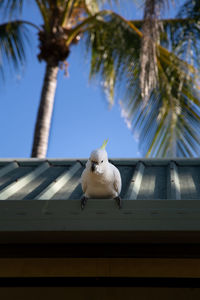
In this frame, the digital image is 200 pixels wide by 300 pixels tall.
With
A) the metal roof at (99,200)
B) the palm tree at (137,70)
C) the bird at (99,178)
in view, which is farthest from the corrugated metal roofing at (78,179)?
the palm tree at (137,70)

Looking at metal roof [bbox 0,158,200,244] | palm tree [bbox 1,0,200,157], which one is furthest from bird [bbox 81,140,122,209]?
palm tree [bbox 1,0,200,157]

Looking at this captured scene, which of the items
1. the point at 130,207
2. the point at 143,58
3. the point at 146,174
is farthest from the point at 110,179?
the point at 143,58

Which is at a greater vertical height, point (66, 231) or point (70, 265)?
point (66, 231)

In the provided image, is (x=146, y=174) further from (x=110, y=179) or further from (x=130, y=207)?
(x=130, y=207)

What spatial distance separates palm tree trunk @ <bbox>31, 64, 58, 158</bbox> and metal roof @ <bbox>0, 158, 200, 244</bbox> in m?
3.92

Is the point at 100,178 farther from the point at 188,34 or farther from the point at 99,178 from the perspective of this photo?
the point at 188,34

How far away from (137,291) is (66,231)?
64 cm

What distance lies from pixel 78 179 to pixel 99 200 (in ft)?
3.98

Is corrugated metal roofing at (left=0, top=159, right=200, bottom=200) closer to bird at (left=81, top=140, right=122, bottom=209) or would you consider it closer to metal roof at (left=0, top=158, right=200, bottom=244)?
metal roof at (left=0, top=158, right=200, bottom=244)

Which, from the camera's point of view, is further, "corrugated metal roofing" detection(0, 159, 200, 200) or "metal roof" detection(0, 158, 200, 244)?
"corrugated metal roofing" detection(0, 159, 200, 200)

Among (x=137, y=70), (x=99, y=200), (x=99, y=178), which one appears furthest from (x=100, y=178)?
(x=137, y=70)

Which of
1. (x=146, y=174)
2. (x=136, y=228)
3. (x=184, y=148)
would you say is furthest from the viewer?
(x=184, y=148)

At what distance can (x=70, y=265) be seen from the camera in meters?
2.38

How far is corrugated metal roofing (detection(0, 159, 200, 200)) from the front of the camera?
272cm
